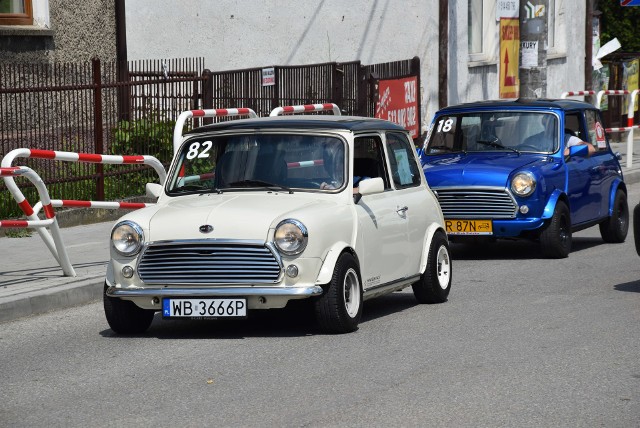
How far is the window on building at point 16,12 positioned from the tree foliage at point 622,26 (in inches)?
813

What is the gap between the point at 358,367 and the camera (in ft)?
26.2

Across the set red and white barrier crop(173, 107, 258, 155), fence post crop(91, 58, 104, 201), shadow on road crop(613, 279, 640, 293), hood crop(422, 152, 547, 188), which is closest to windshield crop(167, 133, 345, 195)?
red and white barrier crop(173, 107, 258, 155)

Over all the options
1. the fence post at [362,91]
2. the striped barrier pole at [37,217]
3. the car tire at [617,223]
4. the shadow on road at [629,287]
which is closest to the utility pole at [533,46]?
the fence post at [362,91]

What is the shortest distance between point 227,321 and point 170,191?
3.47 ft

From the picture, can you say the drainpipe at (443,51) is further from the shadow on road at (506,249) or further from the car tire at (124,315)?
the car tire at (124,315)

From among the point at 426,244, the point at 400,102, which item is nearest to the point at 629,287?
the point at 426,244

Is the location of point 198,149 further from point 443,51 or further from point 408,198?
point 443,51

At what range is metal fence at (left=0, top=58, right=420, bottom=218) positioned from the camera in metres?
15.4

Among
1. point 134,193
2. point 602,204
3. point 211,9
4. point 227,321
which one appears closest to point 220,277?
point 227,321

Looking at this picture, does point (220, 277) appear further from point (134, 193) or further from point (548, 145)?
point (134, 193)

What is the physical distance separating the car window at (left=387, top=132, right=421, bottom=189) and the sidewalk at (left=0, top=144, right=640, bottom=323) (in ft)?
9.15

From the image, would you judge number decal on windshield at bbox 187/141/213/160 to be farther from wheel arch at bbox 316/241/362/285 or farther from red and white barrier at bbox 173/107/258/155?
red and white barrier at bbox 173/107/258/155

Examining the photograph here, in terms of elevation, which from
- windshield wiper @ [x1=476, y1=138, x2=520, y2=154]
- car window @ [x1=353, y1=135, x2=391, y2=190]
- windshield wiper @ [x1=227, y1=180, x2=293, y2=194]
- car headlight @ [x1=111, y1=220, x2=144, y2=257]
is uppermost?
car window @ [x1=353, y1=135, x2=391, y2=190]

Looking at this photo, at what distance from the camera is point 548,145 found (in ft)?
46.4
